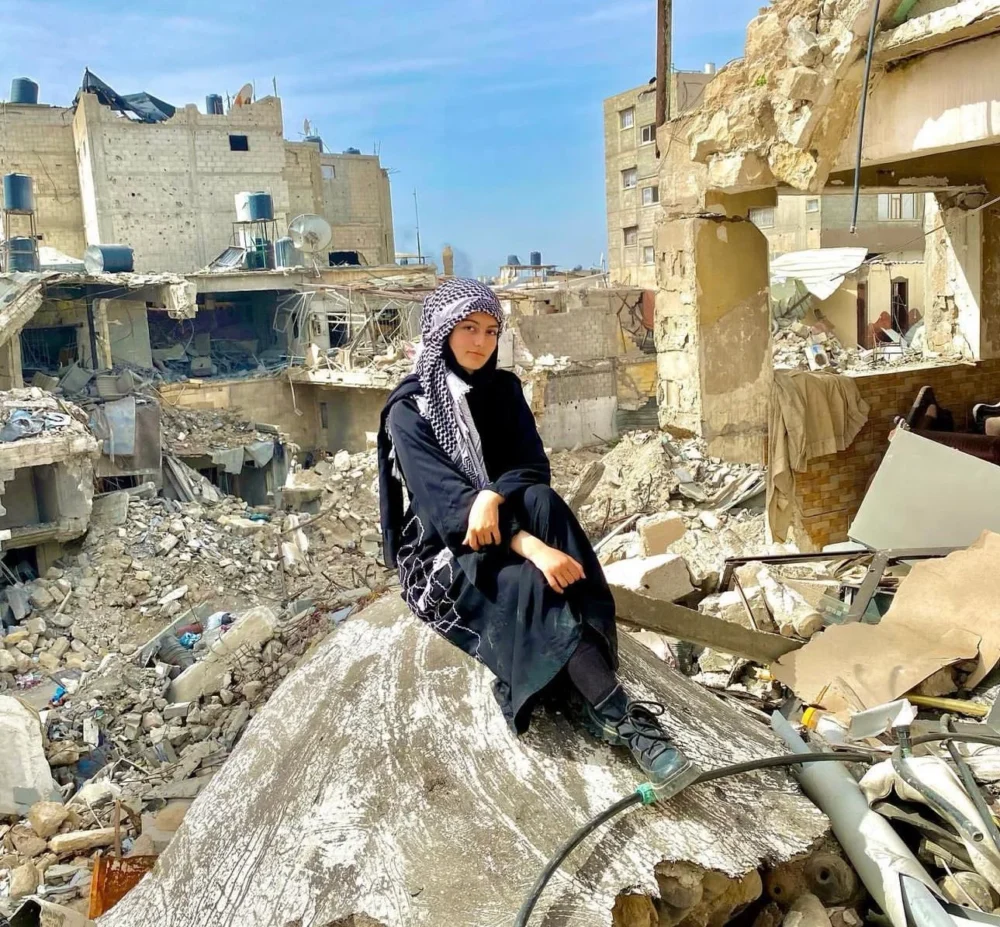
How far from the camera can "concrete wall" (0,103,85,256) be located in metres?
29.8

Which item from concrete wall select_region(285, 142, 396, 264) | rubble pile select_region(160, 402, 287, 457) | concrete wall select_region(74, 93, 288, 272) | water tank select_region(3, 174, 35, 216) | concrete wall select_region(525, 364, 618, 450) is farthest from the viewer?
concrete wall select_region(285, 142, 396, 264)

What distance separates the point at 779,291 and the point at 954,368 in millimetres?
17674

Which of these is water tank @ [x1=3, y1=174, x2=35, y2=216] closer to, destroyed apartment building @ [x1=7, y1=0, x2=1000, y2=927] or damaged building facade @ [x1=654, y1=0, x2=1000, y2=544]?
destroyed apartment building @ [x1=7, y1=0, x2=1000, y2=927]

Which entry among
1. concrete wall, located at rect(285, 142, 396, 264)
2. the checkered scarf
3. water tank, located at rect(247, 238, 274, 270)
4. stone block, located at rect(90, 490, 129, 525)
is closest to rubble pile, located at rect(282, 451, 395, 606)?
stone block, located at rect(90, 490, 129, 525)

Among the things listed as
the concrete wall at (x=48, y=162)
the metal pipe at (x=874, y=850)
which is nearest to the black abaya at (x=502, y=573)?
the metal pipe at (x=874, y=850)

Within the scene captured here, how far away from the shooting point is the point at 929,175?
721 cm

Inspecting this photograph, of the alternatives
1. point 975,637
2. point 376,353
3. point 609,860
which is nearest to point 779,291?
point 376,353

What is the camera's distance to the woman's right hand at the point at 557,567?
2.33 meters

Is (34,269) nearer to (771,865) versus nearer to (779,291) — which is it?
(779,291)

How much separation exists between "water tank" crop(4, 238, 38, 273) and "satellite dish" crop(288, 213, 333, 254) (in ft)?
22.3

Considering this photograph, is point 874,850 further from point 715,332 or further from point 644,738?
point 715,332

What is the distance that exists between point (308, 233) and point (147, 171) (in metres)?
7.95

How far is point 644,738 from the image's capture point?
231cm

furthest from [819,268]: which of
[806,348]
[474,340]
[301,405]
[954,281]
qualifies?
[474,340]
